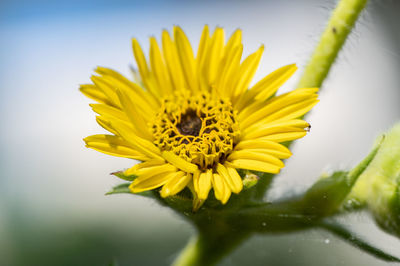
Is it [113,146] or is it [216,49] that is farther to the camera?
[216,49]

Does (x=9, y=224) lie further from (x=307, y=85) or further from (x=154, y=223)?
(x=307, y=85)

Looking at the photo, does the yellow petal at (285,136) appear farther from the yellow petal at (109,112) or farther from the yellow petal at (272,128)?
the yellow petal at (109,112)

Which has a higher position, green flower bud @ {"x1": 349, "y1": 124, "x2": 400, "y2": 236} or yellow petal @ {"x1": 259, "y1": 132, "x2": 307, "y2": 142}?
yellow petal @ {"x1": 259, "y1": 132, "x2": 307, "y2": 142}

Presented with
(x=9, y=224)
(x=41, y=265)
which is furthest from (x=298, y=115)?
(x=9, y=224)

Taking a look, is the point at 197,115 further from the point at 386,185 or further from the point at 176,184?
the point at 386,185

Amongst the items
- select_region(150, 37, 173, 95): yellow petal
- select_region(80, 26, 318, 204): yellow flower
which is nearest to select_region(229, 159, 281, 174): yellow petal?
select_region(80, 26, 318, 204): yellow flower

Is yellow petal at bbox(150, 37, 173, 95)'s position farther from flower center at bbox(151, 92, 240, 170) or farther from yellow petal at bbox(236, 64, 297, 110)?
yellow petal at bbox(236, 64, 297, 110)

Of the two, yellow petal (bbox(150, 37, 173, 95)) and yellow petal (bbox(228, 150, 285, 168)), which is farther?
yellow petal (bbox(150, 37, 173, 95))

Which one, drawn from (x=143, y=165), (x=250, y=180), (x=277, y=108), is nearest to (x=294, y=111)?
(x=277, y=108)
